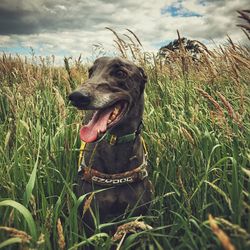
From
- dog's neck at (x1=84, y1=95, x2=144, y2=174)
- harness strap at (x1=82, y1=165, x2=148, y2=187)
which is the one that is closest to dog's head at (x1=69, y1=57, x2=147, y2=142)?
dog's neck at (x1=84, y1=95, x2=144, y2=174)

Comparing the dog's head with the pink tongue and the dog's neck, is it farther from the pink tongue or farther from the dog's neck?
the dog's neck

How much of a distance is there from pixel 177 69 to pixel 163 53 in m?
0.34

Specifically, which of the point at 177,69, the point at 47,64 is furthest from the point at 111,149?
the point at 47,64

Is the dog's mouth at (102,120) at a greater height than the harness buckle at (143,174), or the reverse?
the dog's mouth at (102,120)

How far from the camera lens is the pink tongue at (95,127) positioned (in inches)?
108

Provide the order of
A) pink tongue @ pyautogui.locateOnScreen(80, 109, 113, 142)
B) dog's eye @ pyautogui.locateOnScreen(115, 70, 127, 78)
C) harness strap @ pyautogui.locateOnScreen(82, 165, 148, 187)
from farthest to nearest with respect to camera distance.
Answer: dog's eye @ pyautogui.locateOnScreen(115, 70, 127, 78) → harness strap @ pyautogui.locateOnScreen(82, 165, 148, 187) → pink tongue @ pyautogui.locateOnScreen(80, 109, 113, 142)

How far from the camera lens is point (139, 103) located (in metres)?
3.21

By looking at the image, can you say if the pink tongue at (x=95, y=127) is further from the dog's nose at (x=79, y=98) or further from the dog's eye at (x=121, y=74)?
the dog's eye at (x=121, y=74)

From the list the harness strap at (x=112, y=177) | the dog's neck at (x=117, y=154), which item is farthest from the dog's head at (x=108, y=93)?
the harness strap at (x=112, y=177)

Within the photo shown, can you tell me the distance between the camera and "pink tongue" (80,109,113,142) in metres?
2.74

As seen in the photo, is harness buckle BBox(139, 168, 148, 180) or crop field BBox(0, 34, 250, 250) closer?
crop field BBox(0, 34, 250, 250)

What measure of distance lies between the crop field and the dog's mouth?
0.18 metres

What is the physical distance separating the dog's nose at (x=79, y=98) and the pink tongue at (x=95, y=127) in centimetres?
17

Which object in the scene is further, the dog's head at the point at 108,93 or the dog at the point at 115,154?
the dog at the point at 115,154
